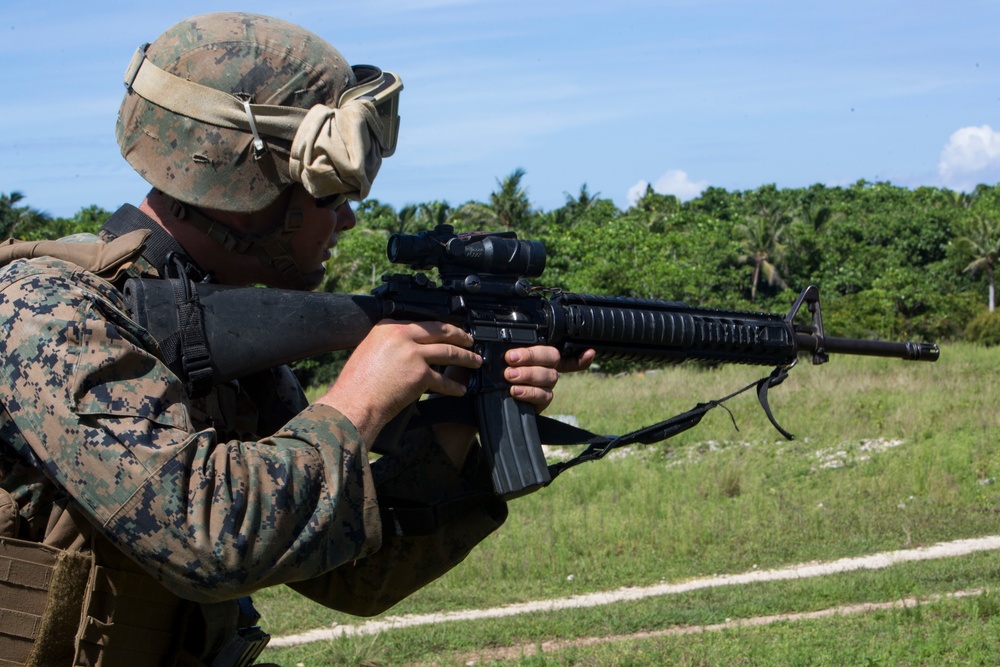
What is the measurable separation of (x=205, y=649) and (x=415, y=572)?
2.01ft

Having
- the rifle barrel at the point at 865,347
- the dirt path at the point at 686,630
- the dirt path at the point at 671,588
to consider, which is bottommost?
the dirt path at the point at 671,588

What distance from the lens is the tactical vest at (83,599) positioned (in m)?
2.09

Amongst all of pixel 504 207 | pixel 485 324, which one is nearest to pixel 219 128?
pixel 485 324

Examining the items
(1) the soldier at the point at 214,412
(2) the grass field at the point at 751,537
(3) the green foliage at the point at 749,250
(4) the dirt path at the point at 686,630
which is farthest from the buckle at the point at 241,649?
(3) the green foliage at the point at 749,250

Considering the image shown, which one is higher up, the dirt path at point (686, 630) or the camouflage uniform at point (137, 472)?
the camouflage uniform at point (137, 472)

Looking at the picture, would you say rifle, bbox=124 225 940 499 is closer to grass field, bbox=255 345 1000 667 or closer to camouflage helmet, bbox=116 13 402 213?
camouflage helmet, bbox=116 13 402 213

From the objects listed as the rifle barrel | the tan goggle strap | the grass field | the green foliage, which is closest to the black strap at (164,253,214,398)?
the tan goggle strap

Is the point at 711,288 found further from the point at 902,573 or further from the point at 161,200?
the point at 161,200

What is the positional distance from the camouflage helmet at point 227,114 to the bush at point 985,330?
3482 centimetres

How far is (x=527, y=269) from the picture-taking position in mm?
2977

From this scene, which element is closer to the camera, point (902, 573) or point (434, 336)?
point (434, 336)

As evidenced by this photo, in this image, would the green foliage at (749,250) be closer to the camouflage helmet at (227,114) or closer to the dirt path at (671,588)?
the dirt path at (671,588)

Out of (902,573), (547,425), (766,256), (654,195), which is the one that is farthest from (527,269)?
(654,195)

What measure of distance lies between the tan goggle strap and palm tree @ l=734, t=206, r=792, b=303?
2115 inches
